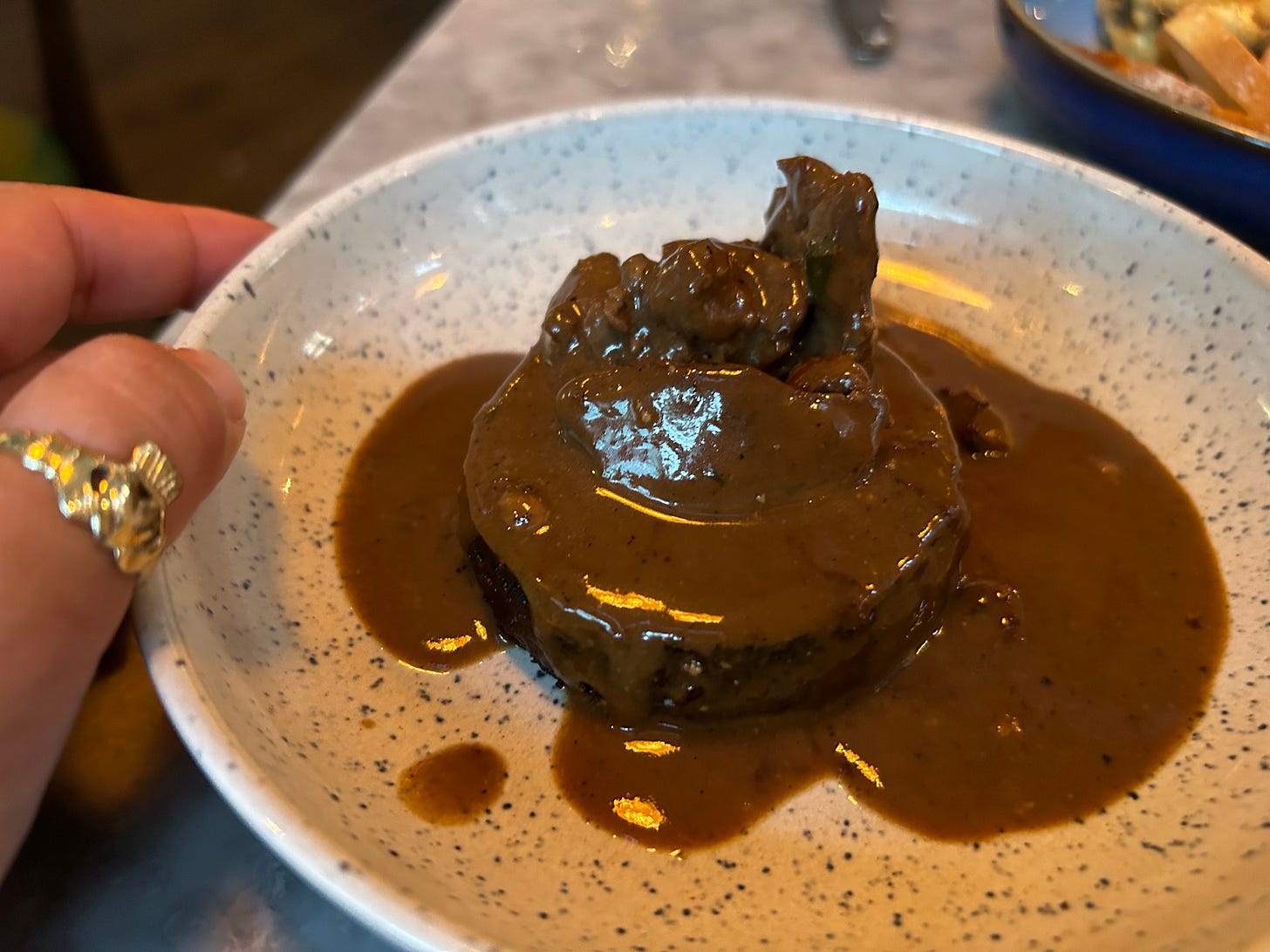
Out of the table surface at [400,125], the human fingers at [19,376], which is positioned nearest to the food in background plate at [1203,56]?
the table surface at [400,125]

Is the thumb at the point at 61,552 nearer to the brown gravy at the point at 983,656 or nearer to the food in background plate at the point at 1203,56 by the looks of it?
the brown gravy at the point at 983,656

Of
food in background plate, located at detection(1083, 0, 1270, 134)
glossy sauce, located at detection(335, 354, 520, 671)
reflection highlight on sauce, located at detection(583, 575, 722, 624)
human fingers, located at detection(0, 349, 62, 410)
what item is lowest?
glossy sauce, located at detection(335, 354, 520, 671)

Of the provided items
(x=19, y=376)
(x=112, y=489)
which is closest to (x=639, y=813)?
(x=112, y=489)

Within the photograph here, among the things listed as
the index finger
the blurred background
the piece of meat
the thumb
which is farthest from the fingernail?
the blurred background

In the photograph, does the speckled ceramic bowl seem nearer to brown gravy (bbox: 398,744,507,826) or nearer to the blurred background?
brown gravy (bbox: 398,744,507,826)

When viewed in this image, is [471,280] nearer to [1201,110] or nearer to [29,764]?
[29,764]

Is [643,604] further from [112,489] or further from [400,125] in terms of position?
[400,125]
